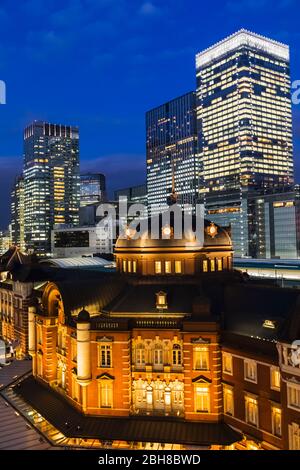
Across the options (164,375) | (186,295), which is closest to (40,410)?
(164,375)

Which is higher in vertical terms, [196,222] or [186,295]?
[196,222]

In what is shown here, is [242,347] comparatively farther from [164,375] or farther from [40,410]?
[40,410]

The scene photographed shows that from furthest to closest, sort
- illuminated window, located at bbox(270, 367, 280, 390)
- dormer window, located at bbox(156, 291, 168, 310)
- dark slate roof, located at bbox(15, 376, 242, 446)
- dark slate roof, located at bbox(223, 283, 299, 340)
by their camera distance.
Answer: dormer window, located at bbox(156, 291, 168, 310)
dark slate roof, located at bbox(223, 283, 299, 340)
dark slate roof, located at bbox(15, 376, 242, 446)
illuminated window, located at bbox(270, 367, 280, 390)

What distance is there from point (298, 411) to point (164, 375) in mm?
12797

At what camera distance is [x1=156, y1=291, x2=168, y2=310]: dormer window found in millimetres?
44312

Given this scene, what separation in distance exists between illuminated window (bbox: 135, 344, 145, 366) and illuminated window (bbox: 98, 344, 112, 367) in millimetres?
2540

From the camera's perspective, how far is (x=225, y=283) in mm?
49156

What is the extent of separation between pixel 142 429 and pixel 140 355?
6430mm

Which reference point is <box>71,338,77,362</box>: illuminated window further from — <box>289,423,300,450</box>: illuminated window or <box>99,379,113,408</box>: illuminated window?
<box>289,423,300,450</box>: illuminated window

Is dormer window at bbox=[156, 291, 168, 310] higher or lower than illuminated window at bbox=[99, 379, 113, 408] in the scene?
higher

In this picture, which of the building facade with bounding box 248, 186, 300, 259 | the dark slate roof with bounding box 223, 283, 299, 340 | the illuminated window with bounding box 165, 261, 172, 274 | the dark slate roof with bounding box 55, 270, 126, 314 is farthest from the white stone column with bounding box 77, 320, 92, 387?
the building facade with bounding box 248, 186, 300, 259

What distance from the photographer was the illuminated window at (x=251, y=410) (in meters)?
37.1

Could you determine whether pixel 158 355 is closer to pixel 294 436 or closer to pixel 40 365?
pixel 294 436

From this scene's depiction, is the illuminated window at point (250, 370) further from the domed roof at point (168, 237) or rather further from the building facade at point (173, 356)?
the domed roof at point (168, 237)
